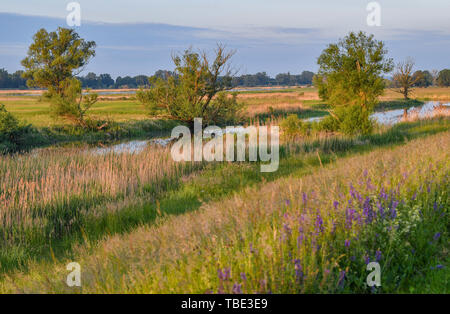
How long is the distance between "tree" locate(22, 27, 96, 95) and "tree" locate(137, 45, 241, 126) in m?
24.5

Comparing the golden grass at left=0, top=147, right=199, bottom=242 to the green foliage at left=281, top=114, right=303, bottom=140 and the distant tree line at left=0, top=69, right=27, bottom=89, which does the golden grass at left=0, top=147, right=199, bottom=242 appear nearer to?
the green foliage at left=281, top=114, right=303, bottom=140

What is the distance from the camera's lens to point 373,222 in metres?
4.61

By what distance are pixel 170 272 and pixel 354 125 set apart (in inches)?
689

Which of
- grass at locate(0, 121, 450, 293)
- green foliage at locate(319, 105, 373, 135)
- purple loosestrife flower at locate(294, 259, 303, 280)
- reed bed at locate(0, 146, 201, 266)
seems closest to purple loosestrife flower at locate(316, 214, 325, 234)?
grass at locate(0, 121, 450, 293)

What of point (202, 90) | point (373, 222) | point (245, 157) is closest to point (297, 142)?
point (245, 157)

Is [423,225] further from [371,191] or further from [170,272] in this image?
[170,272]

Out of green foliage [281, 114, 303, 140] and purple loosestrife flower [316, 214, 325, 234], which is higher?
green foliage [281, 114, 303, 140]

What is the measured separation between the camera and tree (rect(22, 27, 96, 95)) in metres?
43.8

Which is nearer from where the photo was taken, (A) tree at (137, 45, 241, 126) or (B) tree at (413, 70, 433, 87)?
(A) tree at (137, 45, 241, 126)

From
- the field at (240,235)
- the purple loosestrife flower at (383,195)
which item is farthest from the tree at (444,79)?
the purple loosestrife flower at (383,195)

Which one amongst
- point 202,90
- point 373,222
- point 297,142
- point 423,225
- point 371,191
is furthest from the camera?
point 202,90

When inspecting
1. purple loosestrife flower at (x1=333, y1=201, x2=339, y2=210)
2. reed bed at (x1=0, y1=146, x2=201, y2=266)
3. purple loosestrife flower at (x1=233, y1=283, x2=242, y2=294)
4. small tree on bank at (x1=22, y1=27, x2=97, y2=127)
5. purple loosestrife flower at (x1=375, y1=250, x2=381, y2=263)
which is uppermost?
small tree on bank at (x1=22, y1=27, x2=97, y2=127)

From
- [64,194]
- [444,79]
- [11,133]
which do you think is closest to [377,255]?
[64,194]
